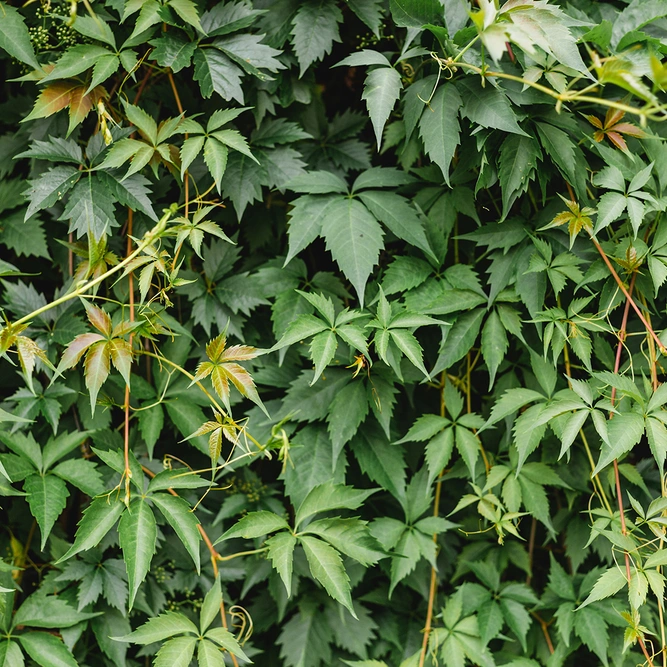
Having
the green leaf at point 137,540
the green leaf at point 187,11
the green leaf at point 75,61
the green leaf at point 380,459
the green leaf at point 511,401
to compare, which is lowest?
the green leaf at point 380,459

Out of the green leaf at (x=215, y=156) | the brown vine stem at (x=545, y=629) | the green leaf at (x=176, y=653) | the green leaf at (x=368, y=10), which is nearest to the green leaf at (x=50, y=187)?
the green leaf at (x=215, y=156)

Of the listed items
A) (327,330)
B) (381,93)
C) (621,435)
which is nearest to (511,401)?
(621,435)

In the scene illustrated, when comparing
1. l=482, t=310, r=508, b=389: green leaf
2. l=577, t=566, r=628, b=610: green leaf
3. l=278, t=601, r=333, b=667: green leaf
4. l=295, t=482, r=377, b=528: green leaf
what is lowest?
l=278, t=601, r=333, b=667: green leaf

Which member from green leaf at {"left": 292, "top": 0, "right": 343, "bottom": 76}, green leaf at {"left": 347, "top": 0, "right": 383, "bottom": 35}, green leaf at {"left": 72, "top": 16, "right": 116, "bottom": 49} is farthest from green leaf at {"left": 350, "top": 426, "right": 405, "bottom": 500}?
green leaf at {"left": 72, "top": 16, "right": 116, "bottom": 49}

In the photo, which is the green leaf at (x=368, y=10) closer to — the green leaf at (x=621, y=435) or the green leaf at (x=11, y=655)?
the green leaf at (x=621, y=435)

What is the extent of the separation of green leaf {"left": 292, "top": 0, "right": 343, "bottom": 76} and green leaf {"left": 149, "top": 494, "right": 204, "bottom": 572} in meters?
1.12

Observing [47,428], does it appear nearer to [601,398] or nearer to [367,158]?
[367,158]

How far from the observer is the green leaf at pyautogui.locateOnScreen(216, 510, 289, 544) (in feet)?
4.77

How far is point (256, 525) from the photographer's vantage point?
1.48 meters

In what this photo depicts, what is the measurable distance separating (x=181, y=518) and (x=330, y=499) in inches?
14.1

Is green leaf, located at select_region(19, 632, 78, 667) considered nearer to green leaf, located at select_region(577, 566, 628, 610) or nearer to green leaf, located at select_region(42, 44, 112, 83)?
green leaf, located at select_region(577, 566, 628, 610)

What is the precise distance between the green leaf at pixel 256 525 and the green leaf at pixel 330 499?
0.19ft

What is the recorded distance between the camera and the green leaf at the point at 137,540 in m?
1.35

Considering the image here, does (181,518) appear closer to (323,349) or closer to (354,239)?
(323,349)
